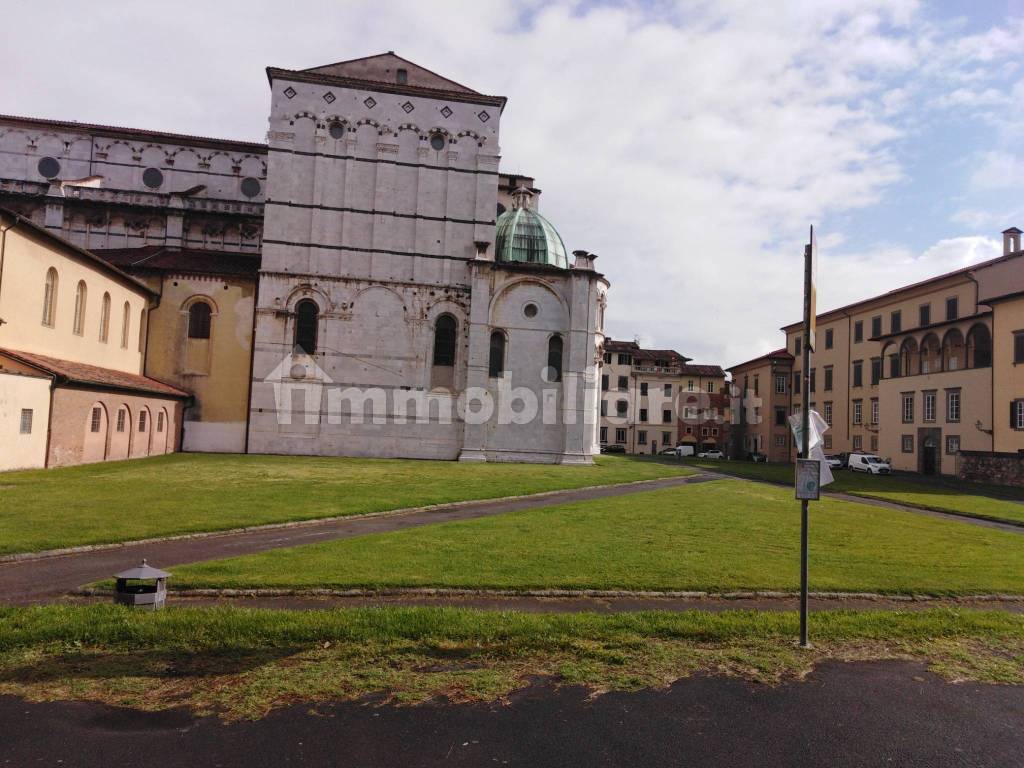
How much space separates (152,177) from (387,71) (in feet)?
56.2

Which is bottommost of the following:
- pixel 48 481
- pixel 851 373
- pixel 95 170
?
pixel 48 481

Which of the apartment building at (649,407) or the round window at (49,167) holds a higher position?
the round window at (49,167)

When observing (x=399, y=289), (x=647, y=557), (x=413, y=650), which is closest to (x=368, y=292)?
(x=399, y=289)

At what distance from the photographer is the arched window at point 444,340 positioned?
4038 centimetres

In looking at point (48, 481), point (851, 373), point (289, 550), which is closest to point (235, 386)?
point (48, 481)

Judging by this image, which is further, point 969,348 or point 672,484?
point 969,348

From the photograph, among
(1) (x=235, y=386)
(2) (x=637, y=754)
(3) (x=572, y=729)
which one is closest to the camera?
(2) (x=637, y=754)

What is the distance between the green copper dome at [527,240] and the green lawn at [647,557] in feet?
86.8

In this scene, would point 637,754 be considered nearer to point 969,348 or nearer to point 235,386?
point 235,386

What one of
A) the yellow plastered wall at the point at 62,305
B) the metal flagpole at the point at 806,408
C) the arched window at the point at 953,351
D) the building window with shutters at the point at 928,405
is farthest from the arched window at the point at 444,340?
the metal flagpole at the point at 806,408

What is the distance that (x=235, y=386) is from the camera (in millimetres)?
38312

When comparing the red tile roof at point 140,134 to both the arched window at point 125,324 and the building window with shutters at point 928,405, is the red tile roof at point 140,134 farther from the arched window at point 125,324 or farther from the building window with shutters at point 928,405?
the building window with shutters at point 928,405

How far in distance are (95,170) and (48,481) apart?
104 feet

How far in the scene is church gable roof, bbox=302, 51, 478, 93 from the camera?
1592 inches
